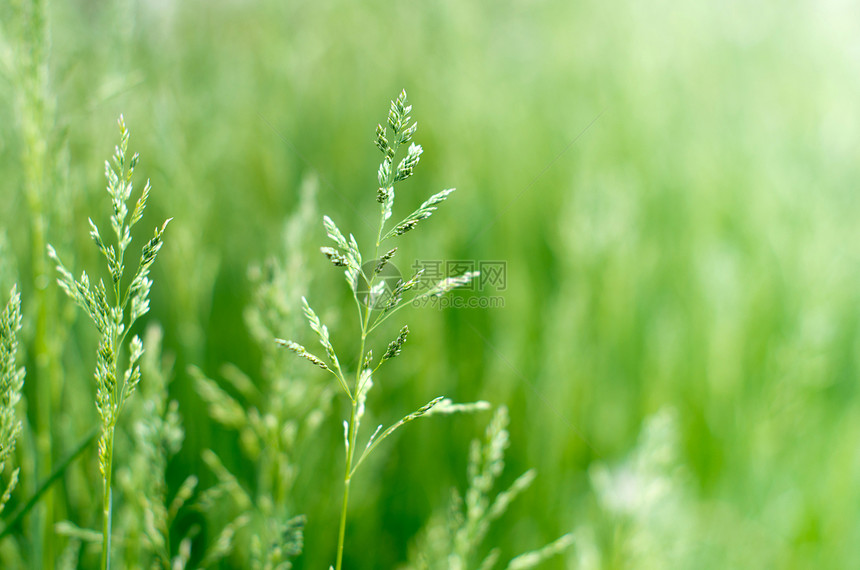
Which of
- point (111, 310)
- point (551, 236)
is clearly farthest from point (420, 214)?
point (551, 236)

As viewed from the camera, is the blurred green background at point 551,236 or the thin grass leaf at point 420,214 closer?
the thin grass leaf at point 420,214

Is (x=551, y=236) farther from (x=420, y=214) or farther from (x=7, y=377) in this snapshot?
(x=7, y=377)

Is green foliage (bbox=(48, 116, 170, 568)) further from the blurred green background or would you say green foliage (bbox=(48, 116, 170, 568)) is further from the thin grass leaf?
the blurred green background

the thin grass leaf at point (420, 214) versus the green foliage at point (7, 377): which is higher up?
the thin grass leaf at point (420, 214)

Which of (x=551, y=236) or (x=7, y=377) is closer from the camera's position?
(x=7, y=377)

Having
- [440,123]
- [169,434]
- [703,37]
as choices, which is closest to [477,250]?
[440,123]

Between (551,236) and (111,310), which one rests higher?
(551,236)

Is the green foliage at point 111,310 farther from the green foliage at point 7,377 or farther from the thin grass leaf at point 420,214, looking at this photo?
the thin grass leaf at point 420,214

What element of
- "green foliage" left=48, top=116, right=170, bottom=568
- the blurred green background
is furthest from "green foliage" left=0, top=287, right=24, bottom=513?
the blurred green background

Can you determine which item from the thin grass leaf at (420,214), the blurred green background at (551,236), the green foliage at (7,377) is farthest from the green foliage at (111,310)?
the blurred green background at (551,236)
